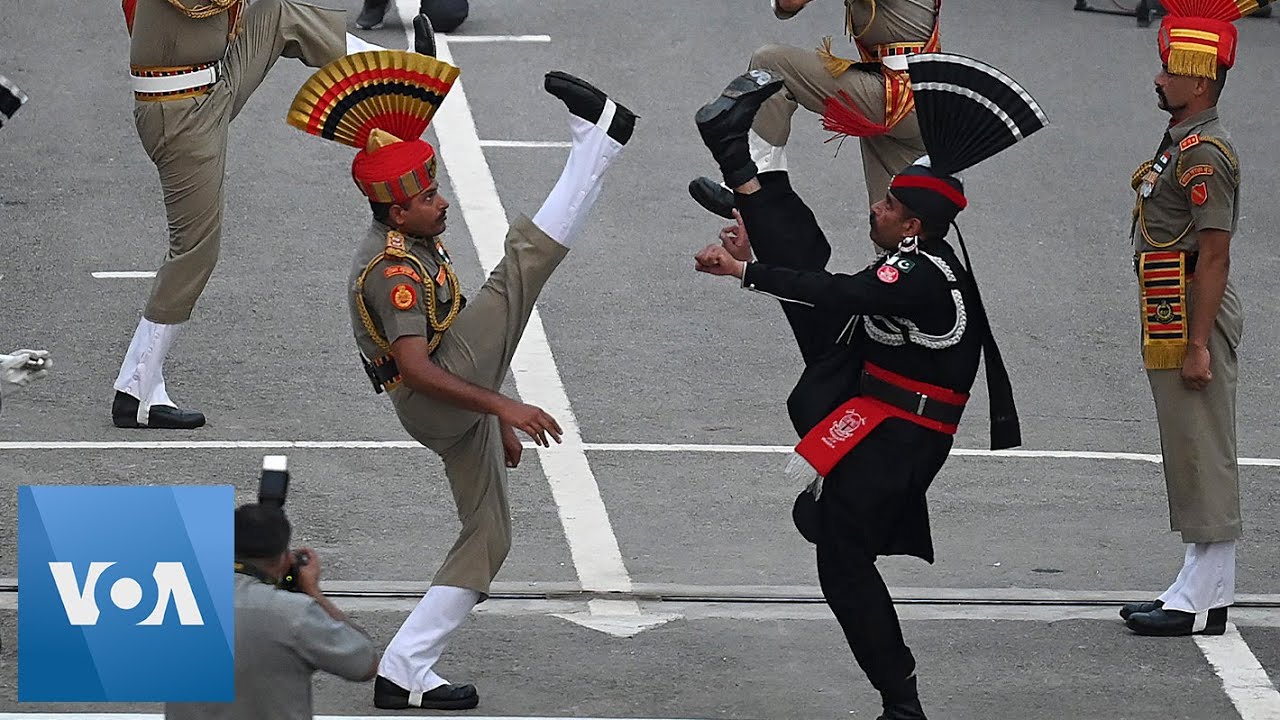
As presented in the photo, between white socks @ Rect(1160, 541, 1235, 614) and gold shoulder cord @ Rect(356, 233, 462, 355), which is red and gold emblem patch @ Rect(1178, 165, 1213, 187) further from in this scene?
gold shoulder cord @ Rect(356, 233, 462, 355)

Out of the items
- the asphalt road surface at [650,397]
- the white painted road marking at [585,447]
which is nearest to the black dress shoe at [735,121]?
the asphalt road surface at [650,397]

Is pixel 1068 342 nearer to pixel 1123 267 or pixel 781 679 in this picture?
pixel 1123 267

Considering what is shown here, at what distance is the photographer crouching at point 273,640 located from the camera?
4703mm

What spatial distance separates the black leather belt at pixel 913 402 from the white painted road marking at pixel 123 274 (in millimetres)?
6161

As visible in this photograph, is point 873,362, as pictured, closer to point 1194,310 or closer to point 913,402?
point 913,402

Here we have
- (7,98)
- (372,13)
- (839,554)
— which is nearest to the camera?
(839,554)

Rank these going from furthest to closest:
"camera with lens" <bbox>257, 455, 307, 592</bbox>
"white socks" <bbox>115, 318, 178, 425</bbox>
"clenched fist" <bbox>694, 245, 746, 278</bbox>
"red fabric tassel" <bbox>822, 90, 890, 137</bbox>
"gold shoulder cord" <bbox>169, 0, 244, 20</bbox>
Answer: "white socks" <bbox>115, 318, 178, 425</bbox>
"gold shoulder cord" <bbox>169, 0, 244, 20</bbox>
"red fabric tassel" <bbox>822, 90, 890, 137</bbox>
"clenched fist" <bbox>694, 245, 746, 278</bbox>
"camera with lens" <bbox>257, 455, 307, 592</bbox>

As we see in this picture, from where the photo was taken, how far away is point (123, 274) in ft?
37.5

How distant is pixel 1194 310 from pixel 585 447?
3.07 meters

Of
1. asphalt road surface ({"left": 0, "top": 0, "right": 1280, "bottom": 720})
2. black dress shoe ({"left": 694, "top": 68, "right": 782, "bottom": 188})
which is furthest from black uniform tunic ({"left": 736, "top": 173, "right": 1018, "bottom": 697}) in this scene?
asphalt road surface ({"left": 0, "top": 0, "right": 1280, "bottom": 720})

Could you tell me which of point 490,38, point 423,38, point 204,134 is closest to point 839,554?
Answer: point 423,38

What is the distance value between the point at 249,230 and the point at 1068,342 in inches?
198

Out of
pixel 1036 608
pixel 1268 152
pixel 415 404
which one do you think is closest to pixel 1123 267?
pixel 1268 152

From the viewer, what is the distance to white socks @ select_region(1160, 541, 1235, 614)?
735 centimetres
